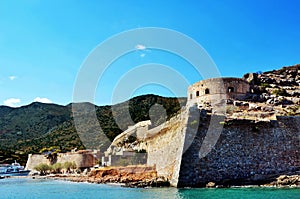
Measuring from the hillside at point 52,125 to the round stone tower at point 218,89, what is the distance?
1325 cm

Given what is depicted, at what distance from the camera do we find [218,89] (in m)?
33.1

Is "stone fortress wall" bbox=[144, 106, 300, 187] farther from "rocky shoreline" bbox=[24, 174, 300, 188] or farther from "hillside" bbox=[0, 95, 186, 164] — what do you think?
"hillside" bbox=[0, 95, 186, 164]

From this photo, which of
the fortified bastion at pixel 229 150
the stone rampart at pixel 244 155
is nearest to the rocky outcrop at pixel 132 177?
the fortified bastion at pixel 229 150

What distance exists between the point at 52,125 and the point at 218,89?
49.5m

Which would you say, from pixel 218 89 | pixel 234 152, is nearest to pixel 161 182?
pixel 234 152

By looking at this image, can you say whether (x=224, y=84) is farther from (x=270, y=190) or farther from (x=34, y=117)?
(x=34, y=117)

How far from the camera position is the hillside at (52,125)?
55175 mm

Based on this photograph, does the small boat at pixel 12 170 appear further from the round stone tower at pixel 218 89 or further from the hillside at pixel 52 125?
the round stone tower at pixel 218 89

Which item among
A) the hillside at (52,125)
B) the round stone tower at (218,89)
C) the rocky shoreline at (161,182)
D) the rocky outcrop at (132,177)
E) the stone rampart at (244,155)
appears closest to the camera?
the rocky shoreline at (161,182)

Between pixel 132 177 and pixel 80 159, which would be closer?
pixel 132 177

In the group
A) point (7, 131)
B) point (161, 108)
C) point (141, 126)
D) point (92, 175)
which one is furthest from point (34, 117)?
point (92, 175)

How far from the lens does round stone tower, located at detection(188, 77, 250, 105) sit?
33094 mm

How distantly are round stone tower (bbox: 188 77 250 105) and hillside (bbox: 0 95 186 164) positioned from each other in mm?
13249

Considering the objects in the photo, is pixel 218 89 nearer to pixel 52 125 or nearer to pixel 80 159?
pixel 80 159
